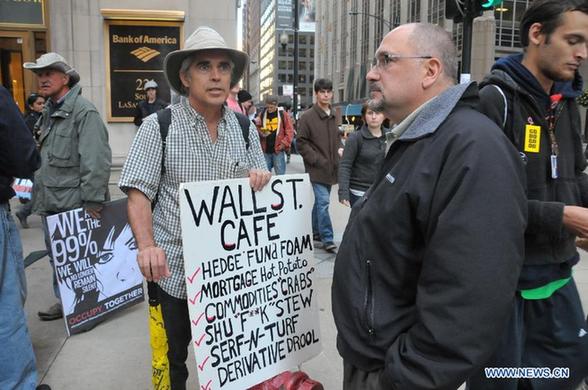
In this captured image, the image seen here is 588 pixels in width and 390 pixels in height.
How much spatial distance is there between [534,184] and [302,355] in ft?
4.70

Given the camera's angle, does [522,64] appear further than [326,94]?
No

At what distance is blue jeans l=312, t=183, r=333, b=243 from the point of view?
6.60m

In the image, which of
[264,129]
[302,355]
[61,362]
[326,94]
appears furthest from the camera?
[264,129]

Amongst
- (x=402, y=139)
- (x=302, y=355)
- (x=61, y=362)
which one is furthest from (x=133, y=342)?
(x=402, y=139)

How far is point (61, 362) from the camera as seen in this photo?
12.0 feet

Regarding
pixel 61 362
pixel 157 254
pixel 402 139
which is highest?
pixel 402 139

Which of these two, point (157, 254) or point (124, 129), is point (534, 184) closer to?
point (157, 254)

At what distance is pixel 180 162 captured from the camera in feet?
8.36

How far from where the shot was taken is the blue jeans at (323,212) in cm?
660

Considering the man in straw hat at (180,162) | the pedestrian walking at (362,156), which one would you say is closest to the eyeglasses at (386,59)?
the man in straw hat at (180,162)

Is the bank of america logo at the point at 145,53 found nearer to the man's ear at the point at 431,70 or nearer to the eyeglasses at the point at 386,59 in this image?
the eyeglasses at the point at 386,59

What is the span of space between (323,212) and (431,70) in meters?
4.91

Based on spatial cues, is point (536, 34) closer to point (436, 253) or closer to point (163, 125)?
point (436, 253)

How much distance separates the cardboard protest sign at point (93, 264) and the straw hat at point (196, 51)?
177 cm
